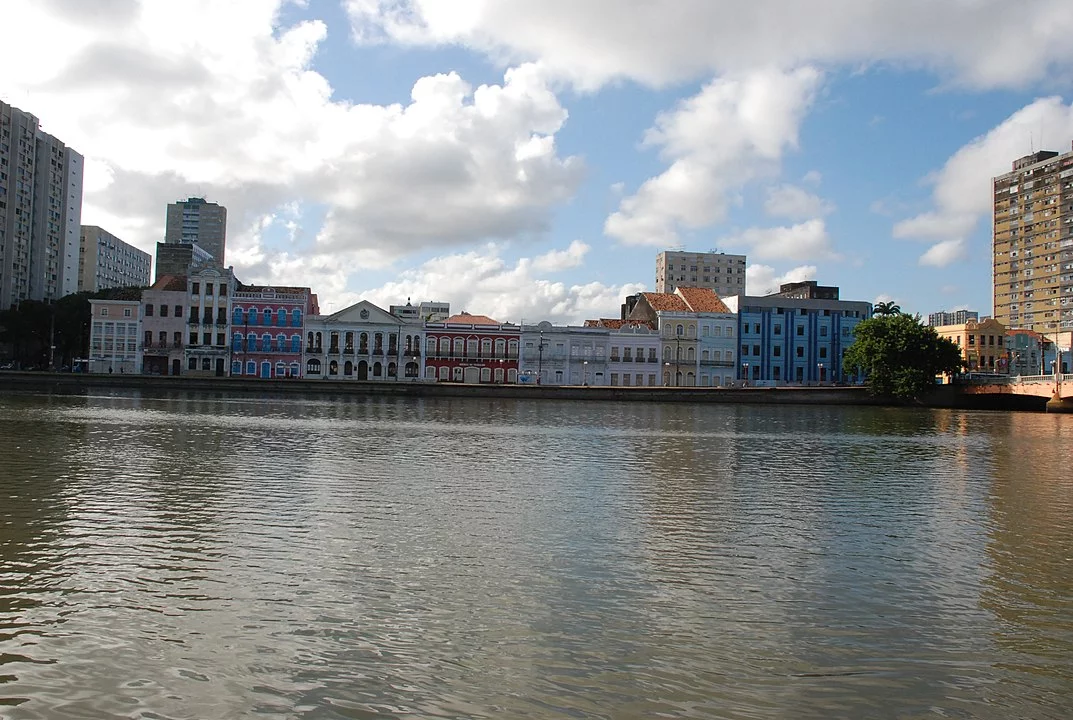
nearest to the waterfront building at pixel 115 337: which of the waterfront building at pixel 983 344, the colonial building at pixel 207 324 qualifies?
the colonial building at pixel 207 324

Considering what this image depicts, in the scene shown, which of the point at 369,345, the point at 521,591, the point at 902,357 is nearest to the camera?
the point at 521,591

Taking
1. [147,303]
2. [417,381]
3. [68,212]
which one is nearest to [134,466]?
[417,381]

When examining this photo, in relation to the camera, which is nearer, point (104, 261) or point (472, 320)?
point (472, 320)

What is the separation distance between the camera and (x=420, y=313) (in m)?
114

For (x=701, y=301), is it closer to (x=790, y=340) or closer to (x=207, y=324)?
(x=790, y=340)

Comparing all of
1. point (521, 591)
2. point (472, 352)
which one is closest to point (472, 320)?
point (472, 352)

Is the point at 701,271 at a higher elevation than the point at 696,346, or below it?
higher

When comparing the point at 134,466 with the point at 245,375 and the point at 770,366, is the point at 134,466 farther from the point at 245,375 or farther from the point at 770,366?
the point at 770,366

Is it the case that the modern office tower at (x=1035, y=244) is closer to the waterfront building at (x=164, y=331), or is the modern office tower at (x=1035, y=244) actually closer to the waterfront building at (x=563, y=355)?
the waterfront building at (x=563, y=355)

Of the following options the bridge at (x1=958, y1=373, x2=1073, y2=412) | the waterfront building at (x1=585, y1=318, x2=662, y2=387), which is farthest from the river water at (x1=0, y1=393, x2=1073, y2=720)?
the waterfront building at (x1=585, y1=318, x2=662, y2=387)

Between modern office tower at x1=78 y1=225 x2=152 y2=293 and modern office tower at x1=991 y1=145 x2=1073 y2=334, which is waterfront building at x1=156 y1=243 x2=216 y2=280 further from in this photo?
modern office tower at x1=991 y1=145 x2=1073 y2=334

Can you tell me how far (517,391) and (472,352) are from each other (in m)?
12.2

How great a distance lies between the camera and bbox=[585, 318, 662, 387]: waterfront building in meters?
94.6

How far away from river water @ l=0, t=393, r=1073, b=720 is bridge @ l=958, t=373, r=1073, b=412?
55.2 m
